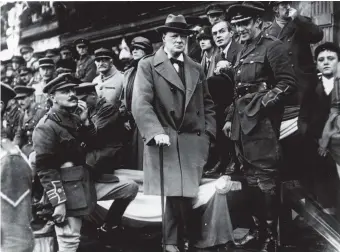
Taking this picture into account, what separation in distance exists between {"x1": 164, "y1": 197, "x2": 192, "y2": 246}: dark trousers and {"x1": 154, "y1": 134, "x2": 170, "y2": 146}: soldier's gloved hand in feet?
1.75

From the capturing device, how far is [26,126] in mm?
6945

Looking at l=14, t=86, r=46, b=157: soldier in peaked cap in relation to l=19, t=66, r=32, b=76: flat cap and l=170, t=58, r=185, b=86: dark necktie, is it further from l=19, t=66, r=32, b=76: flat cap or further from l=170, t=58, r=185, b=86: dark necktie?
l=170, t=58, r=185, b=86: dark necktie

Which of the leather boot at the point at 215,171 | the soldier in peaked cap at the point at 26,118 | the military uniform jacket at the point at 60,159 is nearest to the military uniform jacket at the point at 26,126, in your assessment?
the soldier in peaked cap at the point at 26,118

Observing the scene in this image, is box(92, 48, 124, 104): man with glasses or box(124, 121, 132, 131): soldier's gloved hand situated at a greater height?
box(92, 48, 124, 104): man with glasses

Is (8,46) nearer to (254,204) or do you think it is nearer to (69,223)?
(69,223)

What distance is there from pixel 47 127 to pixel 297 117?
8.24 feet

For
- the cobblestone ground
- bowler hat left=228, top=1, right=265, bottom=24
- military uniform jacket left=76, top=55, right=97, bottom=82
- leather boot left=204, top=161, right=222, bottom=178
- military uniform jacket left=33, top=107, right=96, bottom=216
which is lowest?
the cobblestone ground

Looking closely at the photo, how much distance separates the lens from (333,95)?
4203 mm

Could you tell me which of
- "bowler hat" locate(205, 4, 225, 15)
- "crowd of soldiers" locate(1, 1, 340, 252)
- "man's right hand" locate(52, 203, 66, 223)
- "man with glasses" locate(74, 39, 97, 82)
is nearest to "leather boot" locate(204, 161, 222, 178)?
"crowd of soldiers" locate(1, 1, 340, 252)

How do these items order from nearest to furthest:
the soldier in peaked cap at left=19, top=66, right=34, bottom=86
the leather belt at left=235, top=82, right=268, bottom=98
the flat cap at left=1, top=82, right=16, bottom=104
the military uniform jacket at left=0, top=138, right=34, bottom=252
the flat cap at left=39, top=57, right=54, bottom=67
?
the military uniform jacket at left=0, top=138, right=34, bottom=252 < the flat cap at left=1, top=82, right=16, bottom=104 < the leather belt at left=235, top=82, right=268, bottom=98 < the flat cap at left=39, top=57, right=54, bottom=67 < the soldier in peaked cap at left=19, top=66, right=34, bottom=86

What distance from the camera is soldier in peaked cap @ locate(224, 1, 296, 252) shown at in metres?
3.72

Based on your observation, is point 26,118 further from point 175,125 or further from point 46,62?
point 175,125

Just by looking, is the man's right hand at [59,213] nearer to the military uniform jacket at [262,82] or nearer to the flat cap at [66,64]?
the military uniform jacket at [262,82]

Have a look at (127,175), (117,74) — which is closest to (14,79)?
(117,74)
